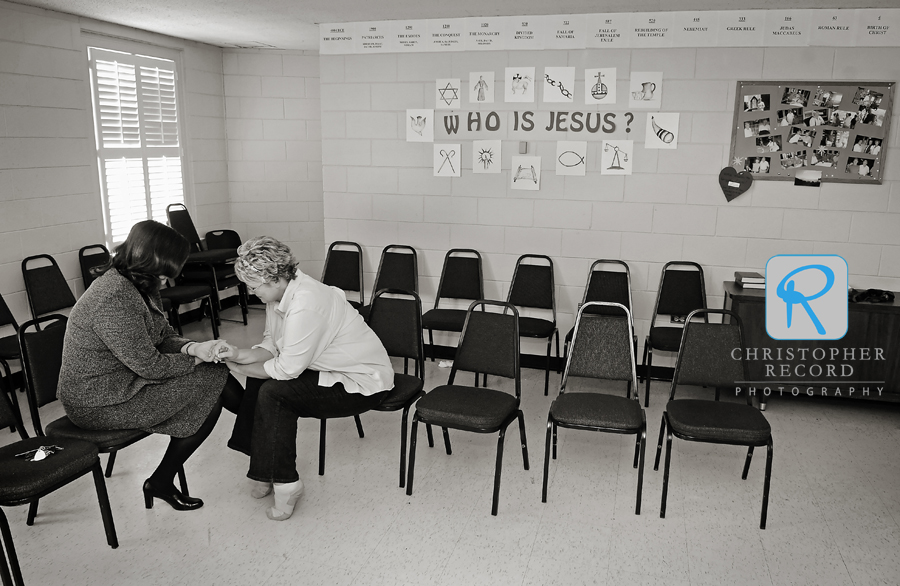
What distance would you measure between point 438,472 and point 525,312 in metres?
1.81

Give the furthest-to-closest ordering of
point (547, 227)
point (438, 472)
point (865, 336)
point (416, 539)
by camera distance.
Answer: point (547, 227)
point (865, 336)
point (438, 472)
point (416, 539)

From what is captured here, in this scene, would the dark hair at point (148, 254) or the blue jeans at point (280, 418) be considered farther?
the blue jeans at point (280, 418)

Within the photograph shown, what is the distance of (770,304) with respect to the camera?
4059 millimetres

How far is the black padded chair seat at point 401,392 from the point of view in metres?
3.06

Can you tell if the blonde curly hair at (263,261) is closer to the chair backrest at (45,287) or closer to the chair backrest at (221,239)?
the chair backrest at (45,287)

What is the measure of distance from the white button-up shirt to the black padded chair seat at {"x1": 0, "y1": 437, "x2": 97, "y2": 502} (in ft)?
2.35

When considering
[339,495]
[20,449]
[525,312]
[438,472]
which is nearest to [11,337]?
[20,449]

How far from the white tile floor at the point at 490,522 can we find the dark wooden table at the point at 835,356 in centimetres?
41

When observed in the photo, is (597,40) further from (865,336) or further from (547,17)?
(865,336)

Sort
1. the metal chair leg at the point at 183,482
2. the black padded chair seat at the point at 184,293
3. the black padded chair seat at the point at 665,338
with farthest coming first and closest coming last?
the black padded chair seat at the point at 184,293
the black padded chair seat at the point at 665,338
the metal chair leg at the point at 183,482

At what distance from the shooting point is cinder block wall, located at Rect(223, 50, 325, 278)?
632 centimetres

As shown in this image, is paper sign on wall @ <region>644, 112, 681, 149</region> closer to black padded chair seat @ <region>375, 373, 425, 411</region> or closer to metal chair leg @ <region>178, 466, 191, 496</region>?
black padded chair seat @ <region>375, 373, 425, 411</region>

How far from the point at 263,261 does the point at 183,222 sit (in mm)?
3433

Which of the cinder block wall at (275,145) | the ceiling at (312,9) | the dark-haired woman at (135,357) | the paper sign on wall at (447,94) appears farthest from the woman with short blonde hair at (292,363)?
the cinder block wall at (275,145)
